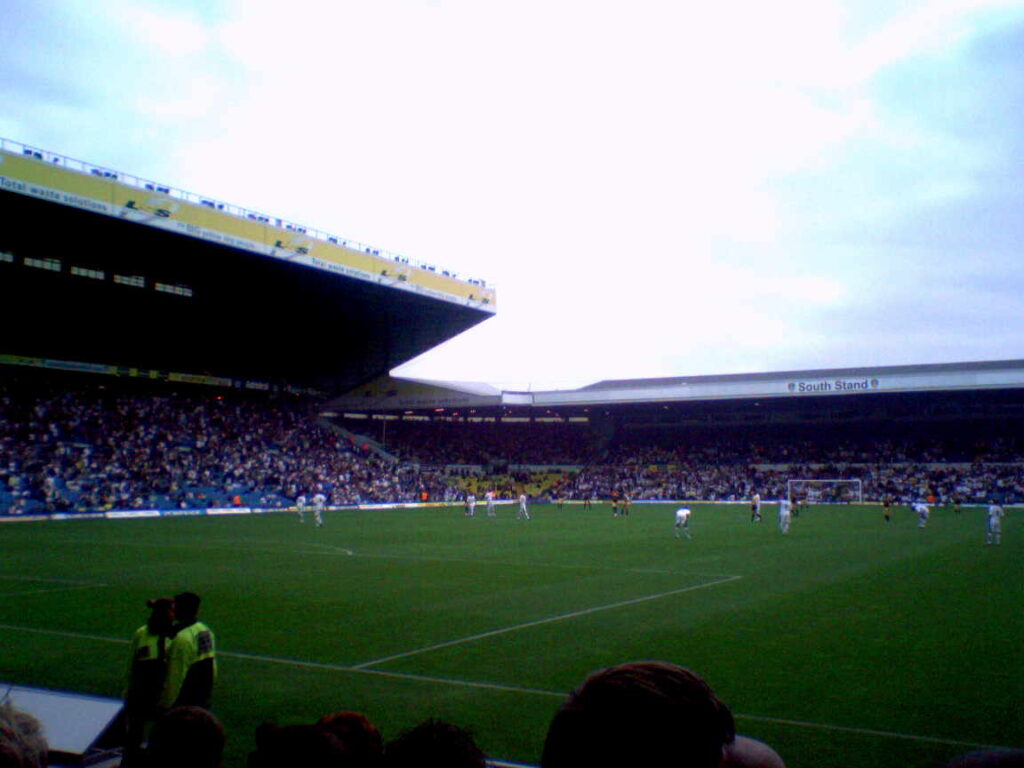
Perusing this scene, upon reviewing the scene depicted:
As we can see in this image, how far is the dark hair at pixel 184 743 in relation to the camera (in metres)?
2.87

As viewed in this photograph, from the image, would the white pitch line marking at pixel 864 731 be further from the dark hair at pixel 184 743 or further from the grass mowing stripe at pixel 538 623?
the dark hair at pixel 184 743

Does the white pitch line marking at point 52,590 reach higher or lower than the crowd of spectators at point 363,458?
lower

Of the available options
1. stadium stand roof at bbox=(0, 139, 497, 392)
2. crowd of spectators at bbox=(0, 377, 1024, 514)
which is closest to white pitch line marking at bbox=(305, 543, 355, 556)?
stadium stand roof at bbox=(0, 139, 497, 392)

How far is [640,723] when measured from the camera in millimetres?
1662

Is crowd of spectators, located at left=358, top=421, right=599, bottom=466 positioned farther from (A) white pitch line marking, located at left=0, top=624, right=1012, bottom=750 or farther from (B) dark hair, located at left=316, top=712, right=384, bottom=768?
(B) dark hair, located at left=316, top=712, right=384, bottom=768

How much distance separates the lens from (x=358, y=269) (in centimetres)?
5112

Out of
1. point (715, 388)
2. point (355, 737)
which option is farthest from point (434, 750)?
point (715, 388)

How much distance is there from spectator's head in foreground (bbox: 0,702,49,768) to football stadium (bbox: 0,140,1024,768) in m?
0.69

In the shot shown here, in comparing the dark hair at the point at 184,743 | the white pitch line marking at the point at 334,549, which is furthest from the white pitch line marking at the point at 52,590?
the dark hair at the point at 184,743

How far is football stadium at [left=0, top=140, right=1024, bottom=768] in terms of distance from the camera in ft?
34.7

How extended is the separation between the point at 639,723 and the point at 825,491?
71148 mm

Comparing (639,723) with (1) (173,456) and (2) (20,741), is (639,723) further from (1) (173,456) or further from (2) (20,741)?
(1) (173,456)

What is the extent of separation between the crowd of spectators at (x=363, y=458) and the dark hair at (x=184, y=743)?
49.6 m

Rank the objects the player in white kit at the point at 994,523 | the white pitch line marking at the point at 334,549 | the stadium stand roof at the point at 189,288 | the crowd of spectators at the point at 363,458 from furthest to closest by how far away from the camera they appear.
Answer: the crowd of spectators at the point at 363,458, the stadium stand roof at the point at 189,288, the player in white kit at the point at 994,523, the white pitch line marking at the point at 334,549
